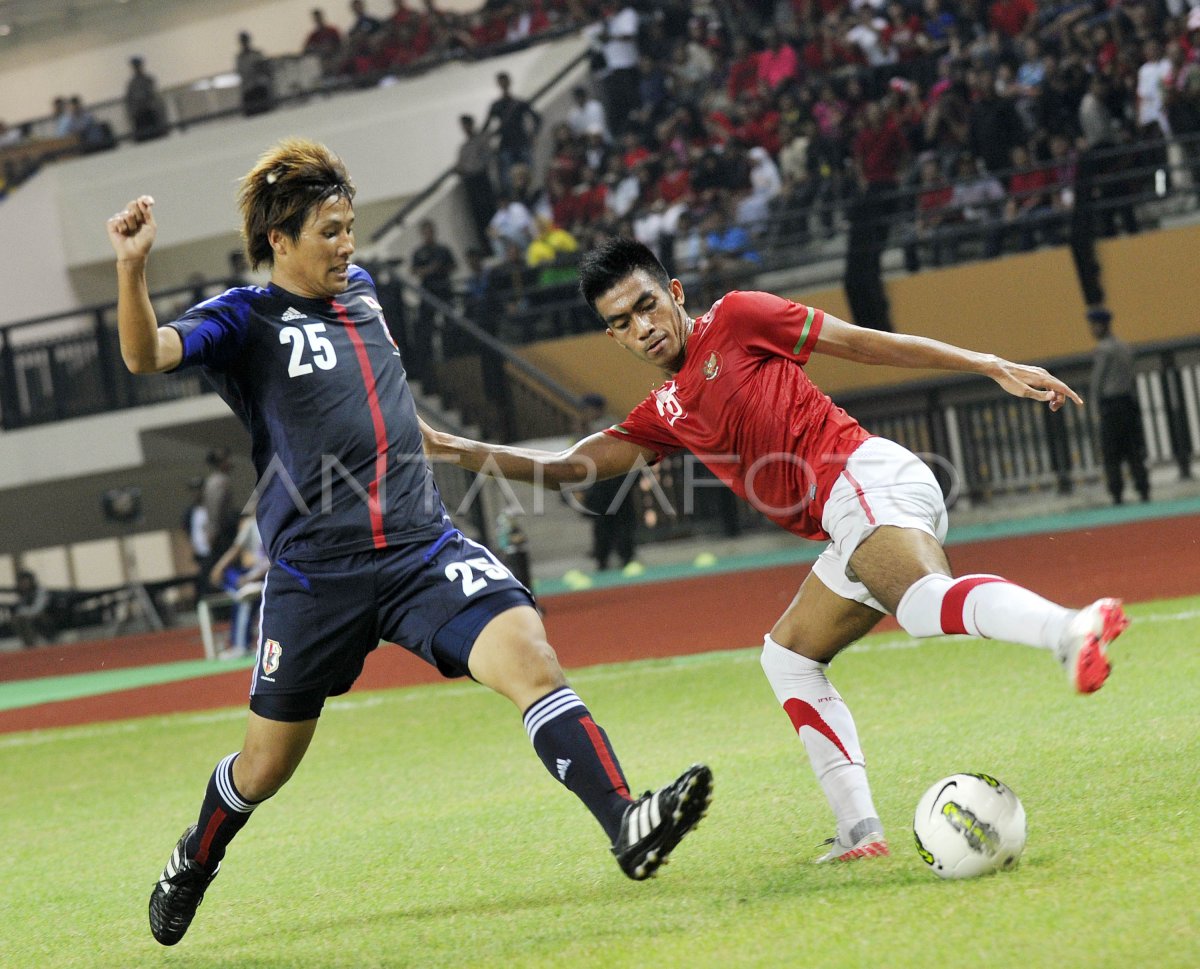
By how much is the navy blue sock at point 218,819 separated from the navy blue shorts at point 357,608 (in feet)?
1.08

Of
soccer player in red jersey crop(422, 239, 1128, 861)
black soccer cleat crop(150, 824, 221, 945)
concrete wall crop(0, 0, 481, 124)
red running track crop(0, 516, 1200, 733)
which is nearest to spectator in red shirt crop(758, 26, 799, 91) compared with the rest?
red running track crop(0, 516, 1200, 733)

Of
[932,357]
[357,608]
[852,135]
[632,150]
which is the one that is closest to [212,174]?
[632,150]

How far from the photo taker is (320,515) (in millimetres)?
4402

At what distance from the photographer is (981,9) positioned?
827 inches

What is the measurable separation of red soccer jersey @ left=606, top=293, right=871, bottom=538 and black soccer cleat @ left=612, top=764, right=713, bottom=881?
1168mm

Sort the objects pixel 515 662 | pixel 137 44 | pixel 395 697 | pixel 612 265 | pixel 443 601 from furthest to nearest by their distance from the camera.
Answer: pixel 137 44 < pixel 395 697 < pixel 612 265 < pixel 443 601 < pixel 515 662

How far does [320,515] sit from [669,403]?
1.27 m

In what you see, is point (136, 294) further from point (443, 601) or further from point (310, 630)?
point (443, 601)

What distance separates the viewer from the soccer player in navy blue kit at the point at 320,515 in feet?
14.2

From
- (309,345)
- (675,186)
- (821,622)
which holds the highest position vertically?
(675,186)

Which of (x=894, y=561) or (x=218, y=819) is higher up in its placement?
(x=894, y=561)

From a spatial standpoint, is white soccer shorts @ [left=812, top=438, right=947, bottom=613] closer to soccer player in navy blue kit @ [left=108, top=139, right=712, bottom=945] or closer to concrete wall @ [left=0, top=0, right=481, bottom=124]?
soccer player in navy blue kit @ [left=108, top=139, right=712, bottom=945]

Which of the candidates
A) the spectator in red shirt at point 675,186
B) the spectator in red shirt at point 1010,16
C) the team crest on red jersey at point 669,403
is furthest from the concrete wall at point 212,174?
the team crest on red jersey at point 669,403

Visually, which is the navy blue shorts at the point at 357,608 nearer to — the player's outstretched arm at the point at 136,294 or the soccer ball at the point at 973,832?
the player's outstretched arm at the point at 136,294
